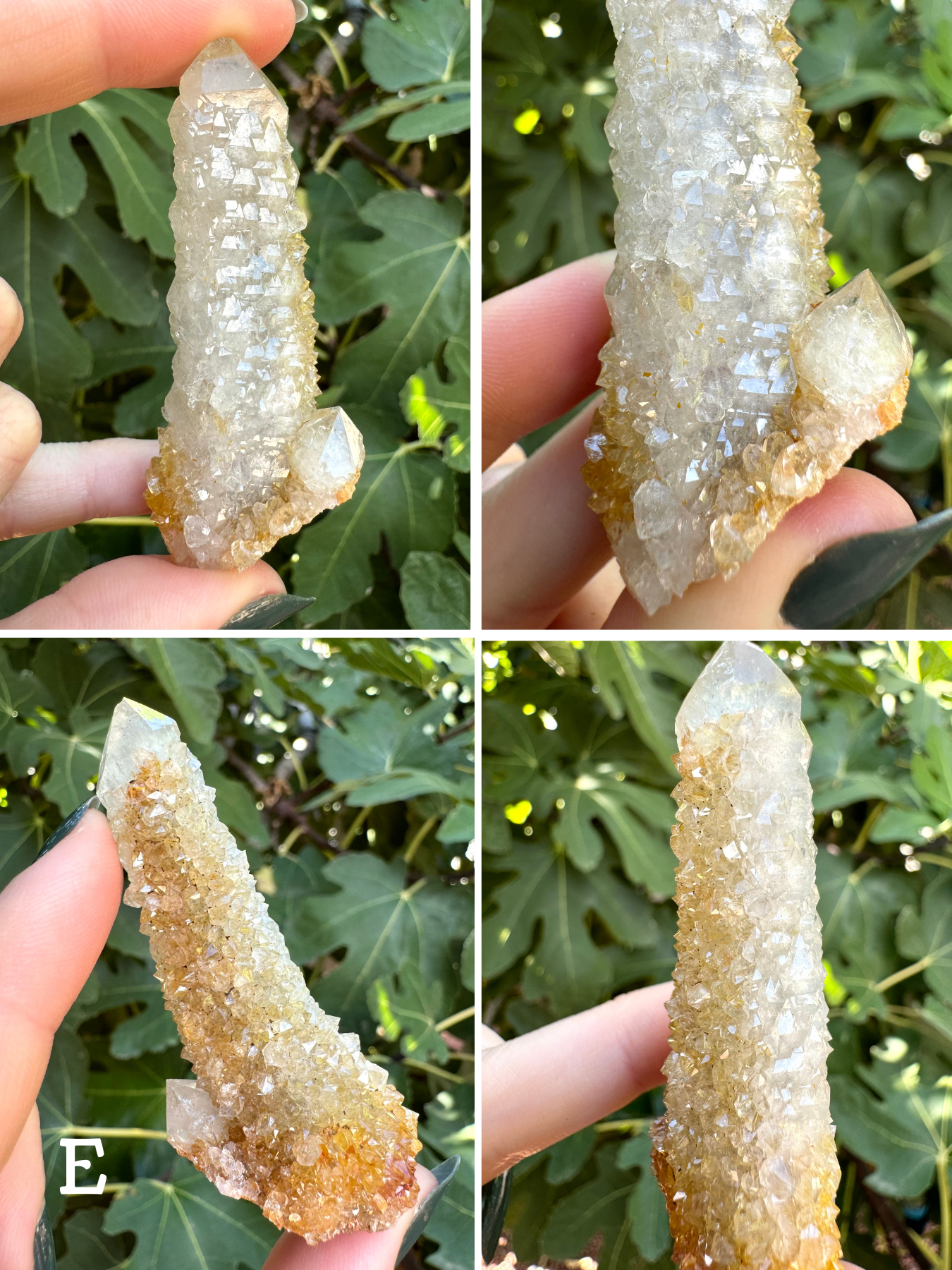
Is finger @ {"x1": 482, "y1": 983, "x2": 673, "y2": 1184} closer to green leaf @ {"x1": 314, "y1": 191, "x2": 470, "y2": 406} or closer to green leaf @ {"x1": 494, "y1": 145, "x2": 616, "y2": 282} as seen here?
green leaf @ {"x1": 314, "y1": 191, "x2": 470, "y2": 406}

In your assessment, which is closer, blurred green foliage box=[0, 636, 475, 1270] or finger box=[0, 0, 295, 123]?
finger box=[0, 0, 295, 123]

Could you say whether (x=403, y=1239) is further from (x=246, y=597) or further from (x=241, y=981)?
(x=246, y=597)

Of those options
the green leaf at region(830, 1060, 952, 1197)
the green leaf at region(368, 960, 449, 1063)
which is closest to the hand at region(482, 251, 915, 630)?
the green leaf at region(368, 960, 449, 1063)

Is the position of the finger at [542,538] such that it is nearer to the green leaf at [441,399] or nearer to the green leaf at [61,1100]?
the green leaf at [441,399]

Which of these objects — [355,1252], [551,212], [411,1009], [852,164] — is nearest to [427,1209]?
[355,1252]

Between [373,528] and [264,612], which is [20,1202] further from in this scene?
[373,528]

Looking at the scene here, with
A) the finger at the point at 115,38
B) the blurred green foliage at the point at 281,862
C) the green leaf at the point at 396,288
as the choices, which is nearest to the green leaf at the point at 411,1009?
the blurred green foliage at the point at 281,862

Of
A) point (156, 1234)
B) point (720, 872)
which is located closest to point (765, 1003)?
point (720, 872)
